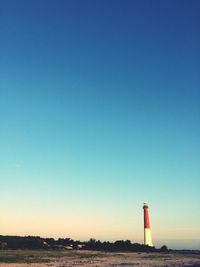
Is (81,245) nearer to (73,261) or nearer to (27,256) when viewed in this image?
(27,256)

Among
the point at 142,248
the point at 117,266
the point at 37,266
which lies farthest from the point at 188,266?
the point at 142,248

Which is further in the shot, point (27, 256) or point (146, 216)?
point (146, 216)

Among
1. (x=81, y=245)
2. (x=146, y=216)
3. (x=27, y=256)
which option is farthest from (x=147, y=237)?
(x=27, y=256)

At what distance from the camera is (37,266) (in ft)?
146

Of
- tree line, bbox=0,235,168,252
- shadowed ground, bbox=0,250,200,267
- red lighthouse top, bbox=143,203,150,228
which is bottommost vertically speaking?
shadowed ground, bbox=0,250,200,267


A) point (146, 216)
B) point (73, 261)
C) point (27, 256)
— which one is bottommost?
point (73, 261)

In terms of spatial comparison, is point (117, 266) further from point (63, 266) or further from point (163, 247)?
point (163, 247)

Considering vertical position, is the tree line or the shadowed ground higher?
the tree line

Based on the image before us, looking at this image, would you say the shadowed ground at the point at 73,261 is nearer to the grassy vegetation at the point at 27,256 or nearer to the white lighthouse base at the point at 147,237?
the grassy vegetation at the point at 27,256

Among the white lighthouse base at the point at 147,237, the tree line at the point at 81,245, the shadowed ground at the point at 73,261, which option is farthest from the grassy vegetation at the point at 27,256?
the white lighthouse base at the point at 147,237

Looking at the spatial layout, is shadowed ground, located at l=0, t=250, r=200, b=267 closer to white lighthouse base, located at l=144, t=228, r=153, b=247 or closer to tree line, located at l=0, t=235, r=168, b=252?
tree line, located at l=0, t=235, r=168, b=252

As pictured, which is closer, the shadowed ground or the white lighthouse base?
the shadowed ground

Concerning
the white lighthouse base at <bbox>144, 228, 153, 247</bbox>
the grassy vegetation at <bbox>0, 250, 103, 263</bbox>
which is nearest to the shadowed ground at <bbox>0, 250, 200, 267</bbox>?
the grassy vegetation at <bbox>0, 250, 103, 263</bbox>

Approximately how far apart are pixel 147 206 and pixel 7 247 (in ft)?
117
